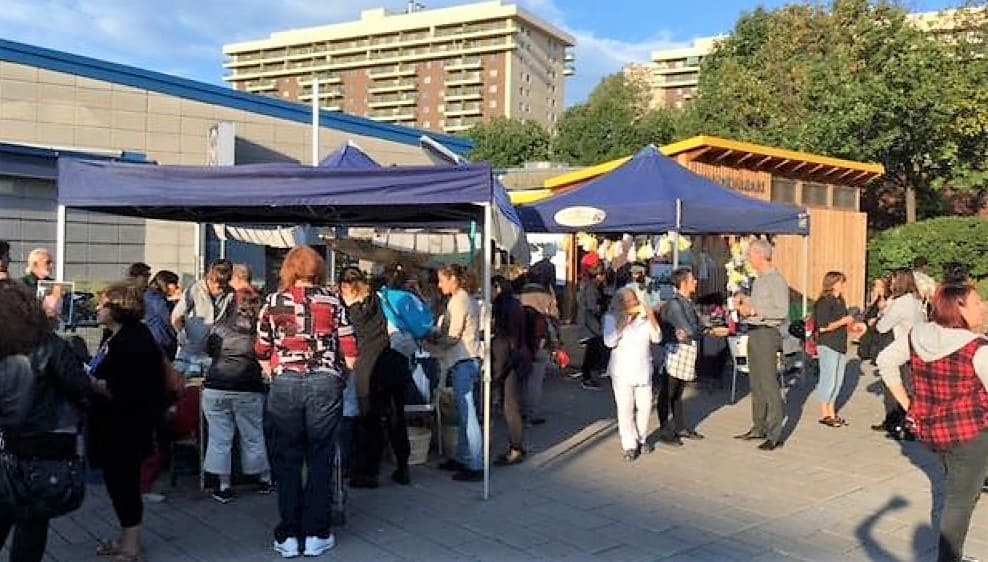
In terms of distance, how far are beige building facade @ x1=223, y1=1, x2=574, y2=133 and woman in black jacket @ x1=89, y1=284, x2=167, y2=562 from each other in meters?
130

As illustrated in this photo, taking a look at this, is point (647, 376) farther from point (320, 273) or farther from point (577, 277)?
point (577, 277)

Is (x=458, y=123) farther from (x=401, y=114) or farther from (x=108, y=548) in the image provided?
(x=108, y=548)

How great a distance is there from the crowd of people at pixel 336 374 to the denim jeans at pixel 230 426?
0.01 metres

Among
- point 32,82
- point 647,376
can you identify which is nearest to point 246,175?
point 647,376

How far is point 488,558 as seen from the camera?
A: 5.02 m

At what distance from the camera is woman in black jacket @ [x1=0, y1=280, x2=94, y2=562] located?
3.85 m

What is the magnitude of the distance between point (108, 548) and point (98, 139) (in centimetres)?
1120

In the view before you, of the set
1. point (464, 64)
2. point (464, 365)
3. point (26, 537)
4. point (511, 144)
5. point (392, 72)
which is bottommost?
point (26, 537)

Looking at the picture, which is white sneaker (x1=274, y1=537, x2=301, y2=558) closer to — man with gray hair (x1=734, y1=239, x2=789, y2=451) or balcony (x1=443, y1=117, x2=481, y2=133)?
man with gray hair (x1=734, y1=239, x2=789, y2=451)

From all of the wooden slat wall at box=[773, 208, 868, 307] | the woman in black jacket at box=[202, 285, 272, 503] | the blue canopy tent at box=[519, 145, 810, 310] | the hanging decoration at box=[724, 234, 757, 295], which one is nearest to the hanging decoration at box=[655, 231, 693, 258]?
the blue canopy tent at box=[519, 145, 810, 310]

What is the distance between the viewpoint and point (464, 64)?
140m

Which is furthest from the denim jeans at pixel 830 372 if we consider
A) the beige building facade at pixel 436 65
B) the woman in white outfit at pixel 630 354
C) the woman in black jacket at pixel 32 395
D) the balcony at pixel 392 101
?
the balcony at pixel 392 101

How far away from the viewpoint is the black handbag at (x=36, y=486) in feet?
12.6

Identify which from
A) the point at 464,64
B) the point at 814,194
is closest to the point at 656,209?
the point at 814,194
